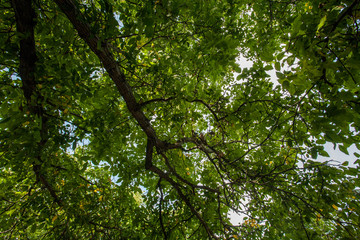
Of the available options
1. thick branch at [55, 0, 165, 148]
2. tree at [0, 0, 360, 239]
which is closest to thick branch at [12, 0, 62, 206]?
tree at [0, 0, 360, 239]

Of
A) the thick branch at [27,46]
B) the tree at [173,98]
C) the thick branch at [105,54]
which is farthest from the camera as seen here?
the thick branch at [27,46]

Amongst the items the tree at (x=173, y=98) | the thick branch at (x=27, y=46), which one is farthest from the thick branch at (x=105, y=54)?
the thick branch at (x=27, y=46)

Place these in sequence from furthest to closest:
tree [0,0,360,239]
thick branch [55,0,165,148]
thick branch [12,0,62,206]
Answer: thick branch [12,0,62,206] < thick branch [55,0,165,148] < tree [0,0,360,239]

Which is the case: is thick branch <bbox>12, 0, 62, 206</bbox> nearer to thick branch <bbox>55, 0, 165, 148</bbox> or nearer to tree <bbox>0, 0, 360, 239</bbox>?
tree <bbox>0, 0, 360, 239</bbox>

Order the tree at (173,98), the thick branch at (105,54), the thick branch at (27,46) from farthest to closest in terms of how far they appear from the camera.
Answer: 1. the thick branch at (27,46)
2. the thick branch at (105,54)
3. the tree at (173,98)

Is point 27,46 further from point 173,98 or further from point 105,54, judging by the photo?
point 173,98

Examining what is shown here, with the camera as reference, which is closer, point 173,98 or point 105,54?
point 105,54

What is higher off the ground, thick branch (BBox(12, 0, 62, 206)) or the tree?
thick branch (BBox(12, 0, 62, 206))

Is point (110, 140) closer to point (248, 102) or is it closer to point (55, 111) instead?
point (55, 111)

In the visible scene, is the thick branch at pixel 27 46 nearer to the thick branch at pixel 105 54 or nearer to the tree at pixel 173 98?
the tree at pixel 173 98

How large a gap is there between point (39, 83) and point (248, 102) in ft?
10.3

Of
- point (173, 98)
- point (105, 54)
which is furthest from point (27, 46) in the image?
point (173, 98)

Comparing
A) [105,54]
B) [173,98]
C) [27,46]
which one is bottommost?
[173,98]

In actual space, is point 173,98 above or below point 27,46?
below
